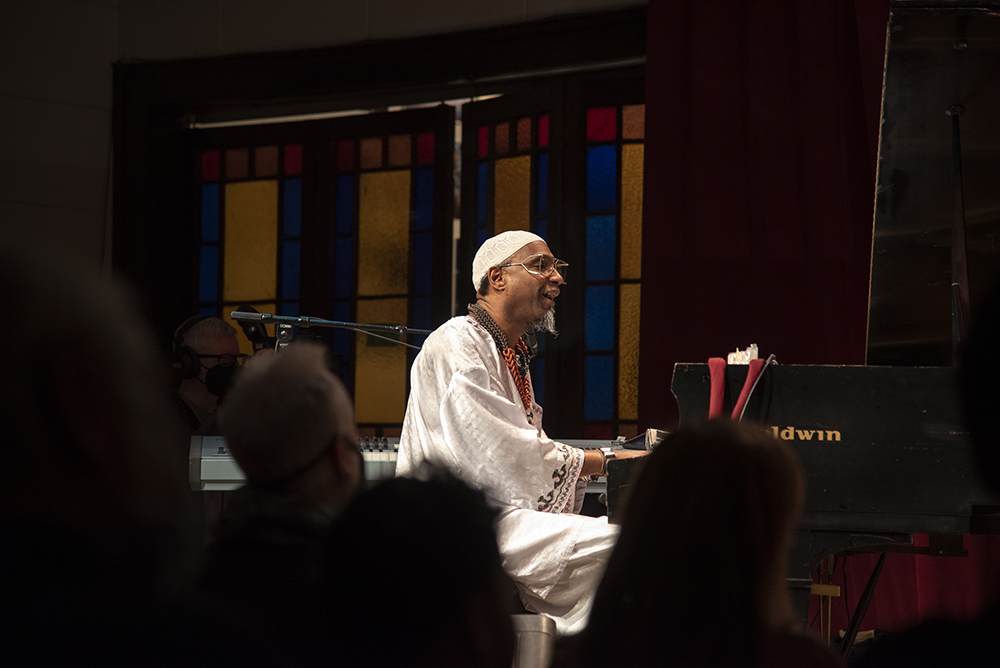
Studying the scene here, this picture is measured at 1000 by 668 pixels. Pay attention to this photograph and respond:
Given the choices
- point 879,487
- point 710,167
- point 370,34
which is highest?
point 370,34

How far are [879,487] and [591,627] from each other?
4.15 ft

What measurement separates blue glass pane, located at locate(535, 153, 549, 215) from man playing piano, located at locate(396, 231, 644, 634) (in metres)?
1.37

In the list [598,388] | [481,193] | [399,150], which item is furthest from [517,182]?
[598,388]

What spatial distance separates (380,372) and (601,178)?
1349mm

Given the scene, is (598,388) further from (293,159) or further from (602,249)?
(293,159)

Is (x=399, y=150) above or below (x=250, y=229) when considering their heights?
above

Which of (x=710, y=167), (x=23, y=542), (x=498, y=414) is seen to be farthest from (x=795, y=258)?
(x=23, y=542)

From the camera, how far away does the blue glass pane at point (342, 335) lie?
4711 mm

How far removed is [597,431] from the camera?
428cm

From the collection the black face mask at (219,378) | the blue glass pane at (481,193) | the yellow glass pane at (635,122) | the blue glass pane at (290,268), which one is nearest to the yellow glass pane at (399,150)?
the blue glass pane at (481,193)

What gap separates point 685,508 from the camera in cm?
96

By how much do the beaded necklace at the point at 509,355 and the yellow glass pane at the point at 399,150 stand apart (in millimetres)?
1897

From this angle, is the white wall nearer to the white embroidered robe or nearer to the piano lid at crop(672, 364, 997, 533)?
the white embroidered robe

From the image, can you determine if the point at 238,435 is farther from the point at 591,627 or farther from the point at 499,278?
the point at 499,278
